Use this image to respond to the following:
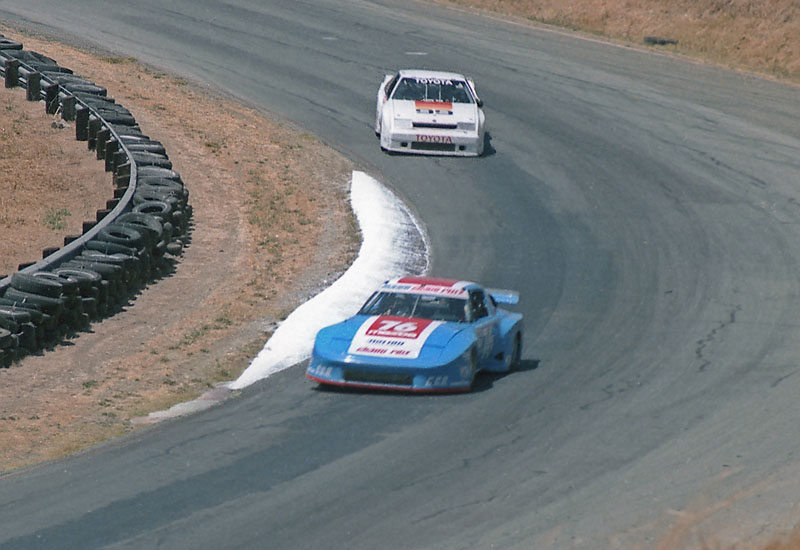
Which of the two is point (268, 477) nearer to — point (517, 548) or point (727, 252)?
point (517, 548)

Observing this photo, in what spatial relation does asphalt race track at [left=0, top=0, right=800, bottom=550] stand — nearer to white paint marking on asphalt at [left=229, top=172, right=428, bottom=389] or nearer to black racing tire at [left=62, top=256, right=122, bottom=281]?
white paint marking on asphalt at [left=229, top=172, right=428, bottom=389]

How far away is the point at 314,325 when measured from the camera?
56.7 ft

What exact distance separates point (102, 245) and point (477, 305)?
599cm

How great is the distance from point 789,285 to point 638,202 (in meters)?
5.10

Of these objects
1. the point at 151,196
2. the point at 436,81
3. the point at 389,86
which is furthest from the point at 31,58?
the point at 151,196

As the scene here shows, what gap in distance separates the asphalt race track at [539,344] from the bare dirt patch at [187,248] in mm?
1004

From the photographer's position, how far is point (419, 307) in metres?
15.2

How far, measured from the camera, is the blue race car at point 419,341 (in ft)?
46.1

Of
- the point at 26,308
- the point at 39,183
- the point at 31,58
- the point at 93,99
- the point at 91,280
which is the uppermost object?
the point at 31,58

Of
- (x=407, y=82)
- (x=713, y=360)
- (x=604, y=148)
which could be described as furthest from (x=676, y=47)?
(x=713, y=360)

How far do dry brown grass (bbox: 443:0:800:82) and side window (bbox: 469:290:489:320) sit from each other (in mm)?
20491

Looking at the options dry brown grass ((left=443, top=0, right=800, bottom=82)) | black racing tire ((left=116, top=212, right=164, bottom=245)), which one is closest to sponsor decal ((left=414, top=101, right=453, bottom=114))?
black racing tire ((left=116, top=212, right=164, bottom=245))

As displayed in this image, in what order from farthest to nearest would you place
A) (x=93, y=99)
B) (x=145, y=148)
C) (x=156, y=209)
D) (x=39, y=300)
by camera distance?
(x=93, y=99) < (x=145, y=148) < (x=156, y=209) < (x=39, y=300)

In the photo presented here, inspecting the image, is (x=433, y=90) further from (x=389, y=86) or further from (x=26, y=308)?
(x=26, y=308)
